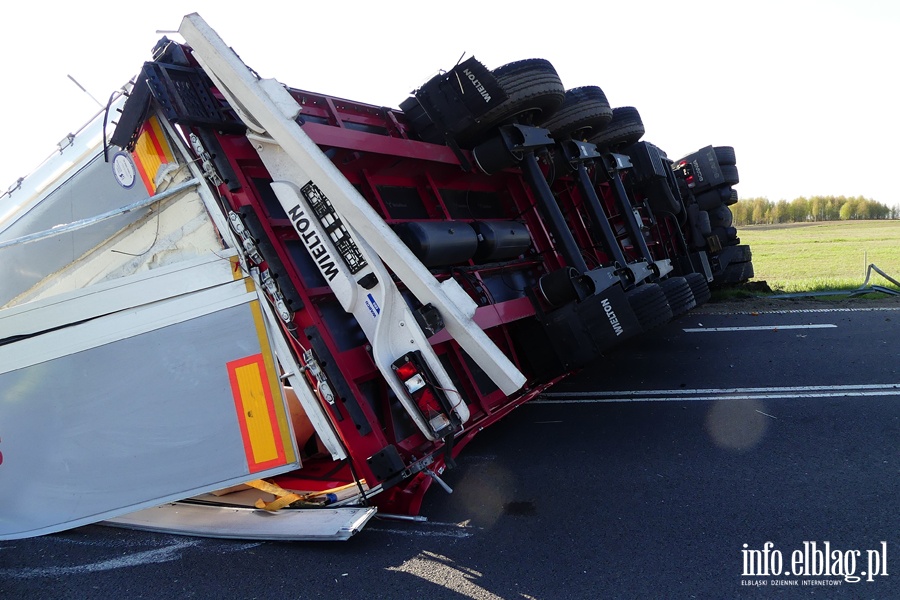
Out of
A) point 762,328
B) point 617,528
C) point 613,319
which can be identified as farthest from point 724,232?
point 617,528

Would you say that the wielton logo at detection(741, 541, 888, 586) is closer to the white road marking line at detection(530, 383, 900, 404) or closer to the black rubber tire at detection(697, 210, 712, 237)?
the white road marking line at detection(530, 383, 900, 404)

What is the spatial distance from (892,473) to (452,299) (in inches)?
98.1

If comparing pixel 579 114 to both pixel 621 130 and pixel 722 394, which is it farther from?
pixel 722 394

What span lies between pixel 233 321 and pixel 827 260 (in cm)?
1943

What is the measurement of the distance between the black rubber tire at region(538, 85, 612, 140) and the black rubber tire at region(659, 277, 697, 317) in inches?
55.8

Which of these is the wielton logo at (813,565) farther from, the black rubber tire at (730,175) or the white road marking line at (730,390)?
the black rubber tire at (730,175)

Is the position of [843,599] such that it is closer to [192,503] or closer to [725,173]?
[192,503]

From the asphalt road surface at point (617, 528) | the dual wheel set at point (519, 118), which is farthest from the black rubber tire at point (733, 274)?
the dual wheel set at point (519, 118)

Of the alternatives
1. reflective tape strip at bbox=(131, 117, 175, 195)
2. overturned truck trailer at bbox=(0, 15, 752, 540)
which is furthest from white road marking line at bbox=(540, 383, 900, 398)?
reflective tape strip at bbox=(131, 117, 175, 195)

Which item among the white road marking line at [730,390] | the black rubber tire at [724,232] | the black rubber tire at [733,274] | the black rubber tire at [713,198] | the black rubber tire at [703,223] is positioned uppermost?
the black rubber tire at [713,198]

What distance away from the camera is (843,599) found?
243 centimetres

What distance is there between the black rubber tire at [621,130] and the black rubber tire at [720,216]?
339 cm

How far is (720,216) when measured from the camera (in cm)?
920

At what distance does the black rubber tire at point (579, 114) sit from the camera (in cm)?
510
